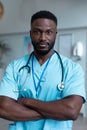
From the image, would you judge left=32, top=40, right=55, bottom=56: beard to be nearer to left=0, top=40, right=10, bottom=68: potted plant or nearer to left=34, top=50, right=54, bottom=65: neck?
left=34, top=50, right=54, bottom=65: neck

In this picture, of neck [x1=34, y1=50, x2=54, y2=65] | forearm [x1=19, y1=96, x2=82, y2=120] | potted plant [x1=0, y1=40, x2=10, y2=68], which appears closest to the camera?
forearm [x1=19, y1=96, x2=82, y2=120]

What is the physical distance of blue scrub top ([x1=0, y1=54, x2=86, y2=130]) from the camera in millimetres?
1142

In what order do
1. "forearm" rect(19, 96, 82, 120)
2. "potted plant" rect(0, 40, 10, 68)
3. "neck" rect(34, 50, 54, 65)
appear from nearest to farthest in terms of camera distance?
"forearm" rect(19, 96, 82, 120), "neck" rect(34, 50, 54, 65), "potted plant" rect(0, 40, 10, 68)

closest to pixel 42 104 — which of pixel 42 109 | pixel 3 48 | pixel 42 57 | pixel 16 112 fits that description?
pixel 42 109

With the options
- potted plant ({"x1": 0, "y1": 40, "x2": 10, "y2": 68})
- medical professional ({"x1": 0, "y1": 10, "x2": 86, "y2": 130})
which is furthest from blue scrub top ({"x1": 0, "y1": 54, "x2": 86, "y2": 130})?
potted plant ({"x1": 0, "y1": 40, "x2": 10, "y2": 68})

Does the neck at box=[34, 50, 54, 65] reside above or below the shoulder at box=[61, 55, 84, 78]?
above

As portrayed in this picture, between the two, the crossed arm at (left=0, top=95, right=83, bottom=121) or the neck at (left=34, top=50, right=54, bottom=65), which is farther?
the neck at (left=34, top=50, right=54, bottom=65)

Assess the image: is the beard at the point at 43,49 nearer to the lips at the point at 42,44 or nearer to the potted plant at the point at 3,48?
the lips at the point at 42,44

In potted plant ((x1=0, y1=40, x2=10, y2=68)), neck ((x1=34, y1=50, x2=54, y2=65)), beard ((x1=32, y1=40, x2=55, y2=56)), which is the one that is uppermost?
beard ((x1=32, y1=40, x2=55, y2=56))

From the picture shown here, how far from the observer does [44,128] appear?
1.13 m

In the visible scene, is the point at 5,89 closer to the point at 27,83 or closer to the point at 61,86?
the point at 27,83

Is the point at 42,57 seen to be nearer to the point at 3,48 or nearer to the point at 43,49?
the point at 43,49

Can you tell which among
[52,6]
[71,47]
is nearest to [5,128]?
[71,47]

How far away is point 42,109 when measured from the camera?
3.58 feet
